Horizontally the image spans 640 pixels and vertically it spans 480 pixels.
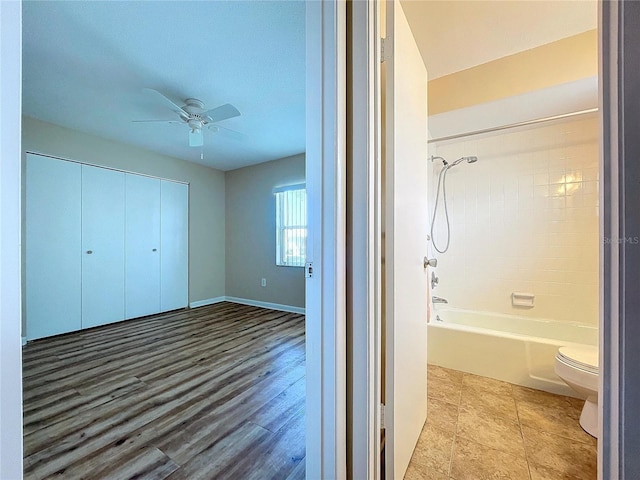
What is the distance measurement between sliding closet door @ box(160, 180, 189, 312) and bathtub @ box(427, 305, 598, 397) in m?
3.59

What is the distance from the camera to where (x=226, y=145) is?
3559mm

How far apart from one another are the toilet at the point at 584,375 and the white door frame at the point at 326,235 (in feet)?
4.42

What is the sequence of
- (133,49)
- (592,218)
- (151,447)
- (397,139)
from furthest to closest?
(592,218), (133,49), (151,447), (397,139)

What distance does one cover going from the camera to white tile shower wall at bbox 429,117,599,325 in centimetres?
231

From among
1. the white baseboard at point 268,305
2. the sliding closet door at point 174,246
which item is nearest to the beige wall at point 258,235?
the white baseboard at point 268,305

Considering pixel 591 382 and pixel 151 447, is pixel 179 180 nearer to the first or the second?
pixel 151 447

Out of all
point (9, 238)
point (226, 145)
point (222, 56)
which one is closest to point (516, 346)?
point (9, 238)

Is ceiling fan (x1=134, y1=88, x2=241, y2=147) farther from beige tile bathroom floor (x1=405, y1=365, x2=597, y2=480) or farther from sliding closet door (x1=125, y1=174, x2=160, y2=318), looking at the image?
beige tile bathroom floor (x1=405, y1=365, x2=597, y2=480)

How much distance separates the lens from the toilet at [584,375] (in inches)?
54.4

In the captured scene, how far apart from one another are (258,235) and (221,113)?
239 centimetres

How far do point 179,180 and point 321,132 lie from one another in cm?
392

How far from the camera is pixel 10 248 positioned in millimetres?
361

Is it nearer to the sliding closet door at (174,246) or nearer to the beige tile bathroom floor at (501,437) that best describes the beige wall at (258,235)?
the sliding closet door at (174,246)

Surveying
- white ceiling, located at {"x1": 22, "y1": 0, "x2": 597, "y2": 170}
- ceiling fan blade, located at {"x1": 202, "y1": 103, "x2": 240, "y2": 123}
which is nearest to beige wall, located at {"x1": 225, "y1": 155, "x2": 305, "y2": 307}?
white ceiling, located at {"x1": 22, "y1": 0, "x2": 597, "y2": 170}
